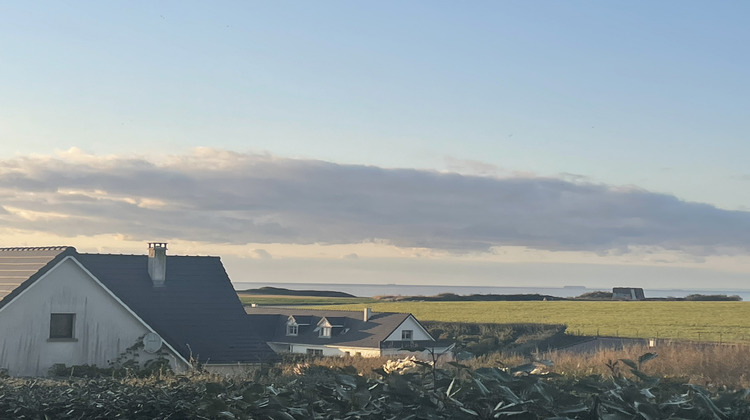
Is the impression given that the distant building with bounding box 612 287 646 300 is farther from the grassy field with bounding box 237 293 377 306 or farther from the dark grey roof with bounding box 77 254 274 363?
the dark grey roof with bounding box 77 254 274 363

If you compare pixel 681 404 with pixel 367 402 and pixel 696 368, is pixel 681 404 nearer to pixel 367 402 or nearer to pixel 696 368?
pixel 367 402

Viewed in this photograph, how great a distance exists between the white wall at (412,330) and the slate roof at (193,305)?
2152 cm

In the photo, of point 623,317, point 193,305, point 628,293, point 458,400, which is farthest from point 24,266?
point 628,293

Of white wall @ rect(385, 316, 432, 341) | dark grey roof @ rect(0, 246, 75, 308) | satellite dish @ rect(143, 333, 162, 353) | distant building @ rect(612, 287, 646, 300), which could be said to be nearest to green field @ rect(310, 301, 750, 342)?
white wall @ rect(385, 316, 432, 341)

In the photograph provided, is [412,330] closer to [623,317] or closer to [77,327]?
[623,317]

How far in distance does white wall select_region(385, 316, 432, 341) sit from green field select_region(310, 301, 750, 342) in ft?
17.7

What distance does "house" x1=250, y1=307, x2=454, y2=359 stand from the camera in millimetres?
57656

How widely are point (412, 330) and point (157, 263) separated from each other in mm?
26046

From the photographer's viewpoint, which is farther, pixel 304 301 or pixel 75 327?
pixel 304 301

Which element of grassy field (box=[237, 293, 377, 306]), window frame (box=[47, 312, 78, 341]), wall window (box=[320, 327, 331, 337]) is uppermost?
grassy field (box=[237, 293, 377, 306])

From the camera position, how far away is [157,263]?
121 ft

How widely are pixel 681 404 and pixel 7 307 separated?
28.0 m

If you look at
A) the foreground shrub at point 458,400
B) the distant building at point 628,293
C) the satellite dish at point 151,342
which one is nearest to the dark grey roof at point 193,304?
the satellite dish at point 151,342

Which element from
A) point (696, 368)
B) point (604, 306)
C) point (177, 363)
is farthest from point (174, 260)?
point (604, 306)
